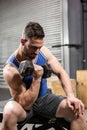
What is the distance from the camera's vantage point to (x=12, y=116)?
68.0 inches

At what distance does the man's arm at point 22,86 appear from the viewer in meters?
1.80

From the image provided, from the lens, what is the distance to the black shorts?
1.90 m

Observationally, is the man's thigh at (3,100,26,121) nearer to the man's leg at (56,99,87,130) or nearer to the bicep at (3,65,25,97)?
the bicep at (3,65,25,97)

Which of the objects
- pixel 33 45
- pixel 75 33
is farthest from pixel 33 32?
pixel 75 33

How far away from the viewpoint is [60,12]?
17.6ft

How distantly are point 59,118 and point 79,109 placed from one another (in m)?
0.25

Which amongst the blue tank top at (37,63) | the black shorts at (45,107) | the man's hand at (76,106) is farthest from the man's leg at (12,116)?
the man's hand at (76,106)

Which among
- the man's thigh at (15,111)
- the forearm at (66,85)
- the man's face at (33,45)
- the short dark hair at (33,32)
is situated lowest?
the man's thigh at (15,111)

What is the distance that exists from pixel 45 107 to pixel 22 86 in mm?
248

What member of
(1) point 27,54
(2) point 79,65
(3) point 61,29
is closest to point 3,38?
(3) point 61,29

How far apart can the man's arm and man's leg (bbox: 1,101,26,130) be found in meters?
0.07

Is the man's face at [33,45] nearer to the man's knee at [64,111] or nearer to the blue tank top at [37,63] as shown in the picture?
the blue tank top at [37,63]

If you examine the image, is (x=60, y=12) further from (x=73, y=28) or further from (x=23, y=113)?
(x=23, y=113)

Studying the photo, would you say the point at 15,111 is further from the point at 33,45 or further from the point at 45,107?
the point at 33,45
